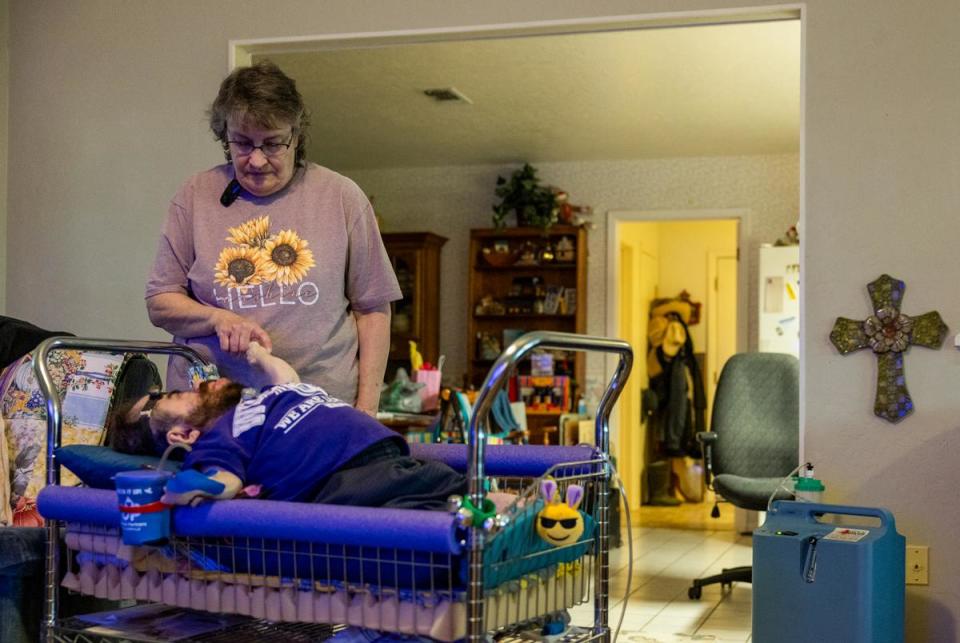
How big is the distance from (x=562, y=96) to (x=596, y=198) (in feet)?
6.71

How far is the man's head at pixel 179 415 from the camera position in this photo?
2.16m

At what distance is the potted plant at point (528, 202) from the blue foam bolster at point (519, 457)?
5984 mm

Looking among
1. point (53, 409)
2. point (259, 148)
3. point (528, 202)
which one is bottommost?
point (53, 409)

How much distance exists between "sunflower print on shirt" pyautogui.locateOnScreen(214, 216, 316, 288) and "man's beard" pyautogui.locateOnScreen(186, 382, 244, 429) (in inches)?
13.0

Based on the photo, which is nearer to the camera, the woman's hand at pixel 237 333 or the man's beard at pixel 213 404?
the man's beard at pixel 213 404

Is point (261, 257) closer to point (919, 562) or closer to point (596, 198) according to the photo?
point (919, 562)

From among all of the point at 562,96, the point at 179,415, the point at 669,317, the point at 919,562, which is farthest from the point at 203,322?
the point at 669,317

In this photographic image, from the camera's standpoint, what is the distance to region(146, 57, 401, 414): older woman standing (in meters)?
2.37

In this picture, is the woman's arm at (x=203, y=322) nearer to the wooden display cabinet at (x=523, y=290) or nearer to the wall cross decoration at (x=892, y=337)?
the wall cross decoration at (x=892, y=337)

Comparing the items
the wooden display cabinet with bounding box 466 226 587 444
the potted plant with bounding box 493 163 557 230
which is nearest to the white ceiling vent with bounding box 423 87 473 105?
the potted plant with bounding box 493 163 557 230

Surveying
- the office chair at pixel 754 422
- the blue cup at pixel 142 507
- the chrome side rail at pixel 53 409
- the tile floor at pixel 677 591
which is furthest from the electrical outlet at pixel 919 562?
the blue cup at pixel 142 507

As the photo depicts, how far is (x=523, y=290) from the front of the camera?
8.55m

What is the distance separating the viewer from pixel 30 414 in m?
3.11

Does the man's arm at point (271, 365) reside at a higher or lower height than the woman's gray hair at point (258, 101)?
lower
